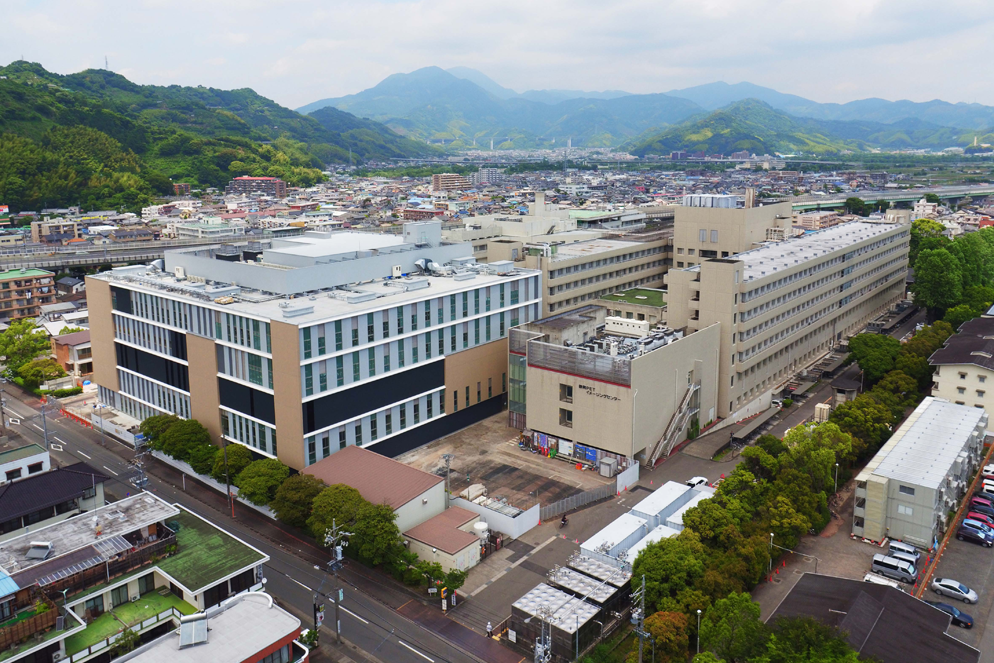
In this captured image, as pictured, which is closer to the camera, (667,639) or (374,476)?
(667,639)

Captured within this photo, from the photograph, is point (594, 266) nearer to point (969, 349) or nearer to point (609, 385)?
point (609, 385)

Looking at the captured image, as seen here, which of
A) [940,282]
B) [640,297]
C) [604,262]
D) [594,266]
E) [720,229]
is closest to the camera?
[640,297]

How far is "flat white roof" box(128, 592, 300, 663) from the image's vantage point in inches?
982

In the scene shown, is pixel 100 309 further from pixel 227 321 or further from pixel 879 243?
pixel 879 243

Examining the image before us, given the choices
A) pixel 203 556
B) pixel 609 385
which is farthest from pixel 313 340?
pixel 609 385

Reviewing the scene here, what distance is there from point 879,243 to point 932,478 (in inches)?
1995

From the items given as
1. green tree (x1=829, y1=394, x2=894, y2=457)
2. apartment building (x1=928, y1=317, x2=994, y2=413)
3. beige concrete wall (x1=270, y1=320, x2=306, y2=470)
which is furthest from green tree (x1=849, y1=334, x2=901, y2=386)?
beige concrete wall (x1=270, y1=320, x2=306, y2=470)

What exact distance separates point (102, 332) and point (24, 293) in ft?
147

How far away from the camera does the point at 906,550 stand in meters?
34.2

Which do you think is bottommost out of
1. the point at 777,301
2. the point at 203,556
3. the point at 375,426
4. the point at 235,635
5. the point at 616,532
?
the point at 616,532

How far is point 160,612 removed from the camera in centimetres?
2923

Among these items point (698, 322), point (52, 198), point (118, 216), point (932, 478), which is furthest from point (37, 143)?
point (932, 478)

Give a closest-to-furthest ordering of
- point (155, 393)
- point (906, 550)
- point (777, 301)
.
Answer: point (906, 550) → point (155, 393) → point (777, 301)

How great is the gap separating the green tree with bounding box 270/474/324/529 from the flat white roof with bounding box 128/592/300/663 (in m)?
7.78
